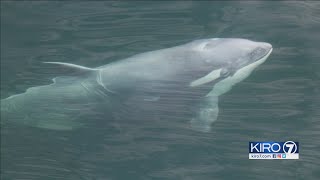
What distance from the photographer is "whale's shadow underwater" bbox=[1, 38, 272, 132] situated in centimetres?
371

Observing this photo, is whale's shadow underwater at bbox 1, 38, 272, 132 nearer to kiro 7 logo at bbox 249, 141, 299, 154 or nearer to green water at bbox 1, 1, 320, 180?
green water at bbox 1, 1, 320, 180

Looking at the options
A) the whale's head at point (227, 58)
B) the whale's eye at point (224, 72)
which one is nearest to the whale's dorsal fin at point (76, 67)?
the whale's head at point (227, 58)

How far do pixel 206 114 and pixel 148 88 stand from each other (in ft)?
1.45

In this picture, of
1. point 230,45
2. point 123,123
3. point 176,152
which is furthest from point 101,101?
point 230,45

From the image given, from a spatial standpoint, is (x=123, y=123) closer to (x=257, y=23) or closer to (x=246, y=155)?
(x=246, y=155)

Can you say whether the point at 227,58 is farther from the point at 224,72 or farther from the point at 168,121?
the point at 168,121

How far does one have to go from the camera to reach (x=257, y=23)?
3752 mm

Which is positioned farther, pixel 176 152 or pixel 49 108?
pixel 49 108

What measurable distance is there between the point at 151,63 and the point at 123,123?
447 mm

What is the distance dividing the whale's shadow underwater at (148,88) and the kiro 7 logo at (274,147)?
32cm

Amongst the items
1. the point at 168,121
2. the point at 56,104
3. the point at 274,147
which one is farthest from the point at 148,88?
the point at 274,147

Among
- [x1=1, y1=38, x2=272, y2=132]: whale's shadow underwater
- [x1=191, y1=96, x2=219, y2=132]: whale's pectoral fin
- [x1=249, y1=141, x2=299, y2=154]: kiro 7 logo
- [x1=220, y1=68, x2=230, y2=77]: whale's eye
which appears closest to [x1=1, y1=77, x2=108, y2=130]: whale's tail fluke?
[x1=1, y1=38, x2=272, y2=132]: whale's shadow underwater

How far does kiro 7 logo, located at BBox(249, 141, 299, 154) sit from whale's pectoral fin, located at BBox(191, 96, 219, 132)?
295 mm

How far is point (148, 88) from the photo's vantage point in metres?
3.77
